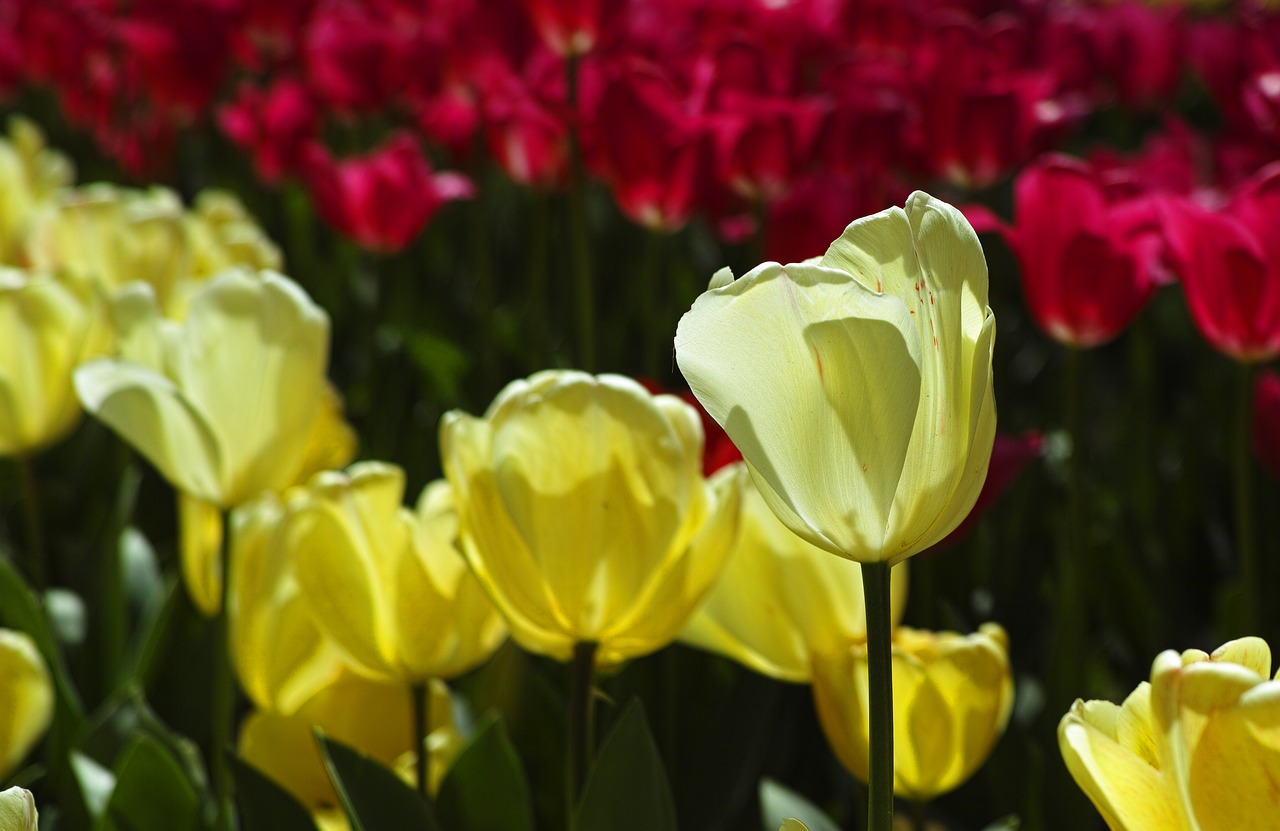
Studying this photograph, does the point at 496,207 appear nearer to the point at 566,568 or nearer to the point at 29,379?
the point at 29,379

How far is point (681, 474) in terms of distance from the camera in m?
0.61

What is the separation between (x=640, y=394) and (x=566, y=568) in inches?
3.2

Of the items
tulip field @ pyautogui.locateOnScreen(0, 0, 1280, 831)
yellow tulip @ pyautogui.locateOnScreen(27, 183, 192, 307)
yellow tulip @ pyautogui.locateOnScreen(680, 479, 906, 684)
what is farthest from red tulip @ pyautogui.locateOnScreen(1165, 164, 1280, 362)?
yellow tulip @ pyautogui.locateOnScreen(27, 183, 192, 307)

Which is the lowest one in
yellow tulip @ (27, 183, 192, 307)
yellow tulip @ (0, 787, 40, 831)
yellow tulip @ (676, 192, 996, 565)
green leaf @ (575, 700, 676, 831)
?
green leaf @ (575, 700, 676, 831)

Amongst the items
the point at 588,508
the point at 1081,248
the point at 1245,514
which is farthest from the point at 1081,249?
the point at 588,508

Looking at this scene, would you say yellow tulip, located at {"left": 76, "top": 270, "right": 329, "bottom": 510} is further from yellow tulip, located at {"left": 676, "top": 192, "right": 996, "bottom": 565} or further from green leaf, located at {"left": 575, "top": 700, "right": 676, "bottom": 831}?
yellow tulip, located at {"left": 676, "top": 192, "right": 996, "bottom": 565}

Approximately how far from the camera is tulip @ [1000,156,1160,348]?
3.18ft

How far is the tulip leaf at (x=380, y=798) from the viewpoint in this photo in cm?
65

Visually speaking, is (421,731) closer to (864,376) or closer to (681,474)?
(681,474)

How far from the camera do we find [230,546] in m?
0.78

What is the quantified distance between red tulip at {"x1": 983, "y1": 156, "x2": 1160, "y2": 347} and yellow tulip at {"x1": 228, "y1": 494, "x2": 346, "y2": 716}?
522 millimetres

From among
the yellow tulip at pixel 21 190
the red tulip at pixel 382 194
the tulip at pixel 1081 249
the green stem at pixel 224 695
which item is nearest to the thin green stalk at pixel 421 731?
the green stem at pixel 224 695

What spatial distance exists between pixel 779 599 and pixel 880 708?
0.95ft

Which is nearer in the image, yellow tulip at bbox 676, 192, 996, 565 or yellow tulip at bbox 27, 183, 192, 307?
yellow tulip at bbox 676, 192, 996, 565
